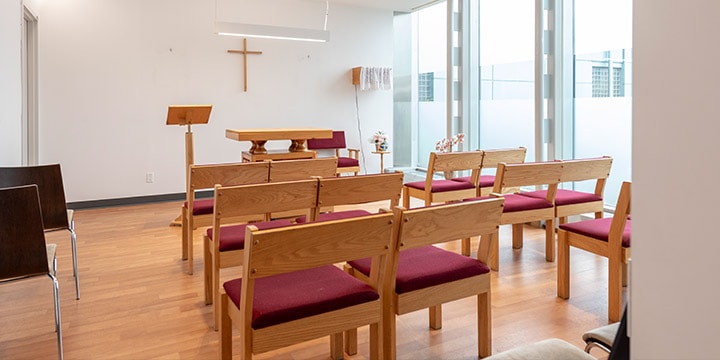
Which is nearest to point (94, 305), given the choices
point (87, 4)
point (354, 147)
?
point (87, 4)

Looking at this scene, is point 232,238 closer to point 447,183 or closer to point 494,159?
point 447,183

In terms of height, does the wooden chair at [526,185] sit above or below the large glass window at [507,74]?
below

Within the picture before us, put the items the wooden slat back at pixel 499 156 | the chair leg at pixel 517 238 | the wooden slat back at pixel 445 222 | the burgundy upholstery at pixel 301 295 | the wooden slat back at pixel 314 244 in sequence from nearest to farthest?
the wooden slat back at pixel 314 244 → the burgundy upholstery at pixel 301 295 → the wooden slat back at pixel 445 222 → the chair leg at pixel 517 238 → the wooden slat back at pixel 499 156

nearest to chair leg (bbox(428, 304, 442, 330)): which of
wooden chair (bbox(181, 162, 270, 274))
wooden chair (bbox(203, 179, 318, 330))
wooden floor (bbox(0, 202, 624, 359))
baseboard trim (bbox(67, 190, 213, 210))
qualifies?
wooden floor (bbox(0, 202, 624, 359))

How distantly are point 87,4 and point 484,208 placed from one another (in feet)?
18.3

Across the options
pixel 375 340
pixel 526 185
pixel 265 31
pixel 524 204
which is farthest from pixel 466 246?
pixel 265 31

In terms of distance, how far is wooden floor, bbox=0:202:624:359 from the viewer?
2.26 meters

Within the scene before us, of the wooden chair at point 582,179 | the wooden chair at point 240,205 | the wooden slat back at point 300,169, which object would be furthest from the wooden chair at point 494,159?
the wooden chair at point 240,205

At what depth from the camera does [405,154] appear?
789 centimetres

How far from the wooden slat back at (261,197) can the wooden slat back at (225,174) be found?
711 mm

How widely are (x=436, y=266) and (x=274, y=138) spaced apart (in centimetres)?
289
